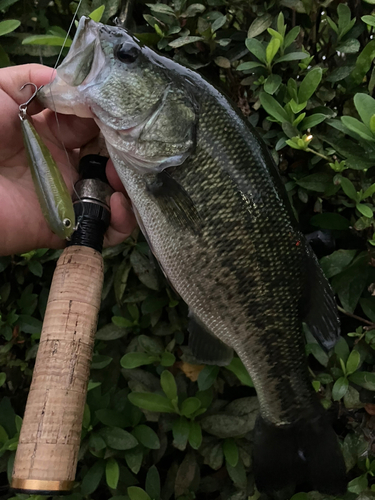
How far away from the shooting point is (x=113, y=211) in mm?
1155

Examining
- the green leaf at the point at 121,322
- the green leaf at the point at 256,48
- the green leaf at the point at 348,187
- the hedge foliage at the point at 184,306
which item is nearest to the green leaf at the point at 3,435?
the hedge foliage at the point at 184,306

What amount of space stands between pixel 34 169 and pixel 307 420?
114cm

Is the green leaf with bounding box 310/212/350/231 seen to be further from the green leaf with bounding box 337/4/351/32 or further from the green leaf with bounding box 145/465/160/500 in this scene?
the green leaf with bounding box 145/465/160/500

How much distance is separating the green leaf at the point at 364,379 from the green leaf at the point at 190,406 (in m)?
0.55

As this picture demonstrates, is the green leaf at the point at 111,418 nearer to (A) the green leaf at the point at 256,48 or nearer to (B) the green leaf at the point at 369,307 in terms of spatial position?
(B) the green leaf at the point at 369,307

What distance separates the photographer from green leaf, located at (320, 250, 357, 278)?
1303 millimetres

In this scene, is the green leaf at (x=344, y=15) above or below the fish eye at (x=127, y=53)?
below

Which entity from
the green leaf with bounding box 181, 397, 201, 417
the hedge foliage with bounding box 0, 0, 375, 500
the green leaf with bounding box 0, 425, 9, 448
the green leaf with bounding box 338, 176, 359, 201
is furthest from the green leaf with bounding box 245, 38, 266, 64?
the green leaf with bounding box 0, 425, 9, 448

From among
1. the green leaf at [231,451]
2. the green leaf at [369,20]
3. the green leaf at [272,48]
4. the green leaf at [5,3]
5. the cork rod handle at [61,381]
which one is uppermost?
the green leaf at [5,3]

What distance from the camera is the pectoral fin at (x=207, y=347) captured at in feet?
4.10

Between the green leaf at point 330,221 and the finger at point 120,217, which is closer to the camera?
the finger at point 120,217

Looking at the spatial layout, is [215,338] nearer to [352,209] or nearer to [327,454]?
[327,454]

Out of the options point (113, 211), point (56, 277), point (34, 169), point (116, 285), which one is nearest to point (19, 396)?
point (116, 285)

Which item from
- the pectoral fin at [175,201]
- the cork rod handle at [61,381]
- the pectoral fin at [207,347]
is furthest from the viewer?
the pectoral fin at [207,347]
